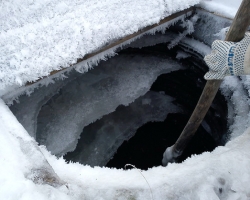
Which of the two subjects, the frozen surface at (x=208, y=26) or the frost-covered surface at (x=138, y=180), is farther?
the frozen surface at (x=208, y=26)

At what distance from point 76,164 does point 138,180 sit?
1.29ft

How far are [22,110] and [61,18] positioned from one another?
2.85ft

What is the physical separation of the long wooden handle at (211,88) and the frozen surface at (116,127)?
797 millimetres

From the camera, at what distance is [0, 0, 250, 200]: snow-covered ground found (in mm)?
1012

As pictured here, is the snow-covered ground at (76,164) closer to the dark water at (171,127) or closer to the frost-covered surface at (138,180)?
the frost-covered surface at (138,180)

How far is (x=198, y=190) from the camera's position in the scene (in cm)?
100

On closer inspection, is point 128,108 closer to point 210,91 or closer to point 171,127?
point 171,127

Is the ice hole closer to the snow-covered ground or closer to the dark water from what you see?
the dark water

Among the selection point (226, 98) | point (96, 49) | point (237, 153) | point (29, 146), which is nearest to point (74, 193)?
point (29, 146)

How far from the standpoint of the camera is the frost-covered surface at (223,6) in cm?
210

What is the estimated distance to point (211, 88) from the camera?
1707 millimetres

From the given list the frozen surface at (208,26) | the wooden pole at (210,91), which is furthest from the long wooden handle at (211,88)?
the frozen surface at (208,26)

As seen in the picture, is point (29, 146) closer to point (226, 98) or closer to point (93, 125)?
point (93, 125)

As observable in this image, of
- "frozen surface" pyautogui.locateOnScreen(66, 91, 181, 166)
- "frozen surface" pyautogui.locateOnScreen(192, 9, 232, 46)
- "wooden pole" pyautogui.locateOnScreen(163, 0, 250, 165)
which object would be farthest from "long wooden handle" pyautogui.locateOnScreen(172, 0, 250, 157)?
"frozen surface" pyautogui.locateOnScreen(66, 91, 181, 166)
